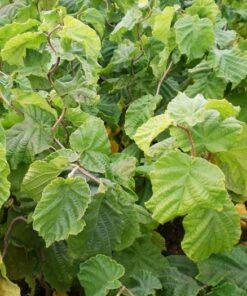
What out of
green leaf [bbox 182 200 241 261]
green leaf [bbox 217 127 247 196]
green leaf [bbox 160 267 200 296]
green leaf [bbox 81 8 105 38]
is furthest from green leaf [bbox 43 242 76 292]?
green leaf [bbox 81 8 105 38]

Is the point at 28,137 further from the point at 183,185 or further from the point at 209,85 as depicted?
the point at 209,85

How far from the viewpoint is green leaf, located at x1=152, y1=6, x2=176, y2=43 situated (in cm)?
168

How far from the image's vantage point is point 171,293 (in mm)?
1506

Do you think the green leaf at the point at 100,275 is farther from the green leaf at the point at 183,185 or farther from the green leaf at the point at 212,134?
the green leaf at the point at 212,134

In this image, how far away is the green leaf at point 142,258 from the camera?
1.59m

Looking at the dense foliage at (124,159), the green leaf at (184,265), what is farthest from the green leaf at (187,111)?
the green leaf at (184,265)

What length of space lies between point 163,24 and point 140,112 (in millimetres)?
268

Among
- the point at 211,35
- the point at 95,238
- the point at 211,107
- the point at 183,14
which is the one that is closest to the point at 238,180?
the point at 211,107

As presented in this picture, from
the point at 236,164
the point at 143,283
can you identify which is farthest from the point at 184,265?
the point at 236,164

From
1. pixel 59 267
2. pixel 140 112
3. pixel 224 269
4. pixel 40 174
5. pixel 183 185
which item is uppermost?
pixel 183 185

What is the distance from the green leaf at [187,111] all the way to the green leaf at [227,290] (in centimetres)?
44

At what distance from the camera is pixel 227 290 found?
1402 mm

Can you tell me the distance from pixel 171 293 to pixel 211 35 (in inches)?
28.1

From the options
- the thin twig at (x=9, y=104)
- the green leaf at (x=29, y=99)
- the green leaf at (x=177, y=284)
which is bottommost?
the green leaf at (x=177, y=284)
